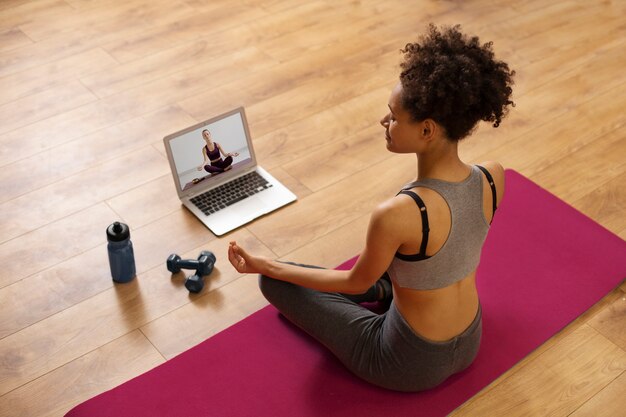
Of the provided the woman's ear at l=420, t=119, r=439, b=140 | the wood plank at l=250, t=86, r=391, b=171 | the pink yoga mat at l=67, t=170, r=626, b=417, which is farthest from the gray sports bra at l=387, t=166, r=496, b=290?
the wood plank at l=250, t=86, r=391, b=171

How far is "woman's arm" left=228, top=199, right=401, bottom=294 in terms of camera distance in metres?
1.57

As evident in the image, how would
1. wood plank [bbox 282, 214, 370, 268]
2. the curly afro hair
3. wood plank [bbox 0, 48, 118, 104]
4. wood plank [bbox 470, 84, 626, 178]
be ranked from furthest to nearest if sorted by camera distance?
1. wood plank [bbox 0, 48, 118, 104]
2. wood plank [bbox 470, 84, 626, 178]
3. wood plank [bbox 282, 214, 370, 268]
4. the curly afro hair

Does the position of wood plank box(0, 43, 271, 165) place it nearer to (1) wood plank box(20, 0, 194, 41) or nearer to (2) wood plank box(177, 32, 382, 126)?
(2) wood plank box(177, 32, 382, 126)

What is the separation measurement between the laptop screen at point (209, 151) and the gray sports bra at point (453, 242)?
0.88m

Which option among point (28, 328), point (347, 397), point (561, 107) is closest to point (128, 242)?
point (28, 328)

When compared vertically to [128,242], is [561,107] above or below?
below

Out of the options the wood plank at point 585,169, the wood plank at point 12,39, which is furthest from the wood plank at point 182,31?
the wood plank at point 585,169

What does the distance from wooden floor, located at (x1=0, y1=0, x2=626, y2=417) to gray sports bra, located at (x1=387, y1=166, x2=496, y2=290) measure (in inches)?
14.7

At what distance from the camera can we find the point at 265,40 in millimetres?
3283

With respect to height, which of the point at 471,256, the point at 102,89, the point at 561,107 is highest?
the point at 471,256

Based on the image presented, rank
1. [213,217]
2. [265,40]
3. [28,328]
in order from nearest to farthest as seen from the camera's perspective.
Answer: [28,328]
[213,217]
[265,40]

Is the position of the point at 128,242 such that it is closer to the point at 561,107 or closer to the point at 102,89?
the point at 102,89

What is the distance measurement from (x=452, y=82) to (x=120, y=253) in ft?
3.37

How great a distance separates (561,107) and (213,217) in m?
1.35
